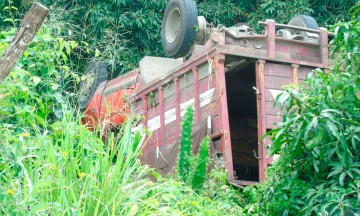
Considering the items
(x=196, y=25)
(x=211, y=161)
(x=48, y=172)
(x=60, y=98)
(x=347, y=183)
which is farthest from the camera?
(x=196, y=25)

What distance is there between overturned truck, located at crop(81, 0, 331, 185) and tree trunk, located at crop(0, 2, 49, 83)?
3.22 m

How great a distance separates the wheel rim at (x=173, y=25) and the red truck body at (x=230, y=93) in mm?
699

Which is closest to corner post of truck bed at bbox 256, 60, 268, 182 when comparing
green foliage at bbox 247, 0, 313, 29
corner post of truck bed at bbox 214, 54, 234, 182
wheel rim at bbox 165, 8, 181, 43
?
corner post of truck bed at bbox 214, 54, 234, 182

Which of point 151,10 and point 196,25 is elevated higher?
point 151,10

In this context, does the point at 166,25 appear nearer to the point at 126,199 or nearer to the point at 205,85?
the point at 205,85

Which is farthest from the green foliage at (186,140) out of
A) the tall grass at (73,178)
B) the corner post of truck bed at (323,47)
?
the tall grass at (73,178)

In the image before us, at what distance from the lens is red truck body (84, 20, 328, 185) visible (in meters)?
8.59

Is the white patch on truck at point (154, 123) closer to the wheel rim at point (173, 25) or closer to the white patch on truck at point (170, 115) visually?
the white patch on truck at point (170, 115)

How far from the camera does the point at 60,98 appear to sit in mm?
7000

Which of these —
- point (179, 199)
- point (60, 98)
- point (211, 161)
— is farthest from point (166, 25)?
point (179, 199)

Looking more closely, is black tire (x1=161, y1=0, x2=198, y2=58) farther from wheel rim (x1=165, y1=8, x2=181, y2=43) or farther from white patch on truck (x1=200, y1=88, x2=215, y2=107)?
white patch on truck (x1=200, y1=88, x2=215, y2=107)

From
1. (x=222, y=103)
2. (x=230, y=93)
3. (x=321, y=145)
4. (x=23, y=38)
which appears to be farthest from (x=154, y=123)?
(x=23, y=38)

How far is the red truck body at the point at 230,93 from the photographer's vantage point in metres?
8.59

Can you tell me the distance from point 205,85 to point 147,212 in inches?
154
